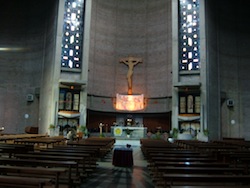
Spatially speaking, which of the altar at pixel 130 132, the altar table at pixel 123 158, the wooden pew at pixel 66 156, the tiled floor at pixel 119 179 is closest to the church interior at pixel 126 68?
the altar at pixel 130 132

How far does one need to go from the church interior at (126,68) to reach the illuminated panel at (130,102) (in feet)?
0.30

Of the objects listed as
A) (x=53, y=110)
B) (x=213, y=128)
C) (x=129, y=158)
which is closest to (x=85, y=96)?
(x=53, y=110)

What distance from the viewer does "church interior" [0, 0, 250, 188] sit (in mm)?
21375

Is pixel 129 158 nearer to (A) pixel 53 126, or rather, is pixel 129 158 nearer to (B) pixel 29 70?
(A) pixel 53 126

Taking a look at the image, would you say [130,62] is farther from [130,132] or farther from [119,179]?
[119,179]

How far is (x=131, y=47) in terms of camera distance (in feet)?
85.6

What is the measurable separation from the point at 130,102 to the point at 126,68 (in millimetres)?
3563

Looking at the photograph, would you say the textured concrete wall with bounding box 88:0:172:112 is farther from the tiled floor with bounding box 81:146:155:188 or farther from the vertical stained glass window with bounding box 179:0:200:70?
the tiled floor with bounding box 81:146:155:188

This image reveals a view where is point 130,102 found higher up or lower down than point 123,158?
higher up

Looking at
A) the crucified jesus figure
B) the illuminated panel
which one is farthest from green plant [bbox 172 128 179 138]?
the crucified jesus figure

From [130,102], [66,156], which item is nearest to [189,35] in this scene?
[130,102]

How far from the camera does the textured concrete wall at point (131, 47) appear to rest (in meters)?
24.5

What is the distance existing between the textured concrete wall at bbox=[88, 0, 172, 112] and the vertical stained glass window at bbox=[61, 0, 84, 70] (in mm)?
1806

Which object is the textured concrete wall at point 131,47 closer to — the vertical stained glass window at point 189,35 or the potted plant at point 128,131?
the vertical stained glass window at point 189,35
